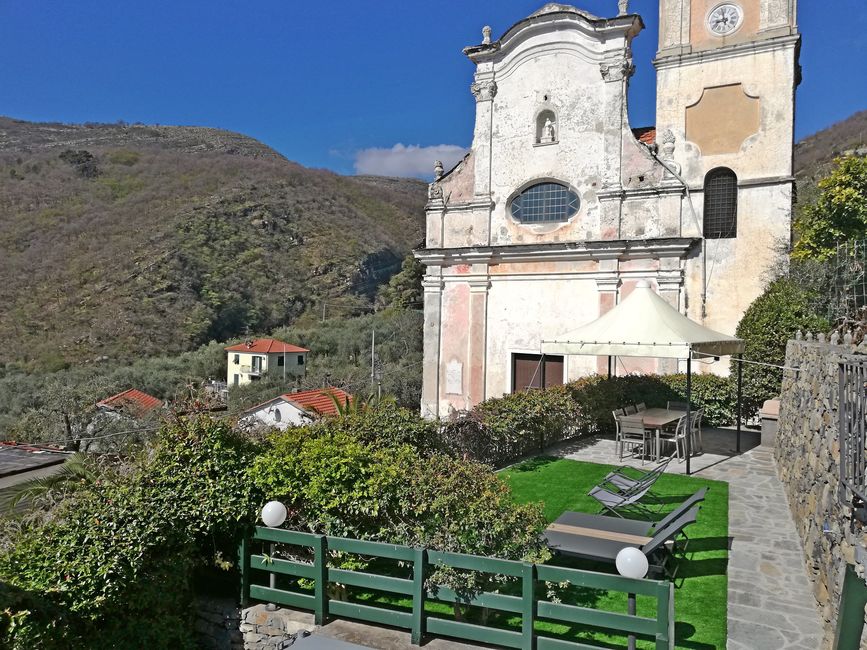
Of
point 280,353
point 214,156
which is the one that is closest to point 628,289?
point 280,353

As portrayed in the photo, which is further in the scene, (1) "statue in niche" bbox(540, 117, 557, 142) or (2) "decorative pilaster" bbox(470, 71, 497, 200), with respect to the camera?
(2) "decorative pilaster" bbox(470, 71, 497, 200)

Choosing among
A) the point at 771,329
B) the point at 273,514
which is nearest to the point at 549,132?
the point at 771,329

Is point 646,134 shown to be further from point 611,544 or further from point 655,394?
point 611,544

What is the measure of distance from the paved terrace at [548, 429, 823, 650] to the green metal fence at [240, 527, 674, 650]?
3.16ft

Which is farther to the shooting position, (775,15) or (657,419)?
(775,15)

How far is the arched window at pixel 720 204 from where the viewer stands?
14336mm

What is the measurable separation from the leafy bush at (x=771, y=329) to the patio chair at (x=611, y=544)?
28.8 ft

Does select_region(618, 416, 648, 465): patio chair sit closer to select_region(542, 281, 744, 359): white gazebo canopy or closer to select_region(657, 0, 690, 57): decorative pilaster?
select_region(542, 281, 744, 359): white gazebo canopy

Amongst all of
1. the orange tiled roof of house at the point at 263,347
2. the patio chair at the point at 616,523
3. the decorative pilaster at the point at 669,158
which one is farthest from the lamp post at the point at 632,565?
the orange tiled roof of house at the point at 263,347

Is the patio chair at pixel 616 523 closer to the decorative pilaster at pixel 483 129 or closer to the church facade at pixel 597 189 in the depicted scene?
the church facade at pixel 597 189

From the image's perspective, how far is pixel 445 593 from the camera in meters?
4.53

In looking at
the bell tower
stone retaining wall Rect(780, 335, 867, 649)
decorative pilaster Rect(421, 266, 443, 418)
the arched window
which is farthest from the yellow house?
stone retaining wall Rect(780, 335, 867, 649)

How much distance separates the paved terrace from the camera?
4512 mm

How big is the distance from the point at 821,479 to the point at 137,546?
613cm
